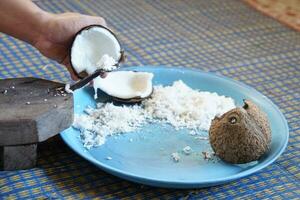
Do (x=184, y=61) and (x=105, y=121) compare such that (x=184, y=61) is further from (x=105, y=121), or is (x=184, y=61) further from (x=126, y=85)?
(x=105, y=121)

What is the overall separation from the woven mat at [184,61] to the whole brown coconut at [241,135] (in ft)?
0.16

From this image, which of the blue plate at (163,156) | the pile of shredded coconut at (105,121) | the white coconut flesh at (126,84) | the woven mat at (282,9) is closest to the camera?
the blue plate at (163,156)

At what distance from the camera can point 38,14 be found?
890 millimetres

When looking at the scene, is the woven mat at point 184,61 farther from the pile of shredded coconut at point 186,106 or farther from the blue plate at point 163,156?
the pile of shredded coconut at point 186,106

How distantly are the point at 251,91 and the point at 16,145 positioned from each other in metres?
0.45

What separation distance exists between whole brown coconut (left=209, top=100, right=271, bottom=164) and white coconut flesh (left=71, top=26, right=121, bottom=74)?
22 cm

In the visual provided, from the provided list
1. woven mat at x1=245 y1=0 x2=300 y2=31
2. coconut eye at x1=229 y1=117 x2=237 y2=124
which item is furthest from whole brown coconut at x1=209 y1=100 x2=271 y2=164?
woven mat at x1=245 y1=0 x2=300 y2=31

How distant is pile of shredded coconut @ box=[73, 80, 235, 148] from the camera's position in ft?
2.70

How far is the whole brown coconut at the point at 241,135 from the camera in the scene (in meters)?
0.73

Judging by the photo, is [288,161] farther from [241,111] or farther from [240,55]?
[240,55]

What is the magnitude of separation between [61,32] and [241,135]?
0.36 meters

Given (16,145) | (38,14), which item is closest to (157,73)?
(38,14)

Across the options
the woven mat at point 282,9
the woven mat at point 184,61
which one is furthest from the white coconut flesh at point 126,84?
the woven mat at point 282,9

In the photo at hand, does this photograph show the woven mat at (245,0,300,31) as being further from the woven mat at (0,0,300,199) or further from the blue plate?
the blue plate
